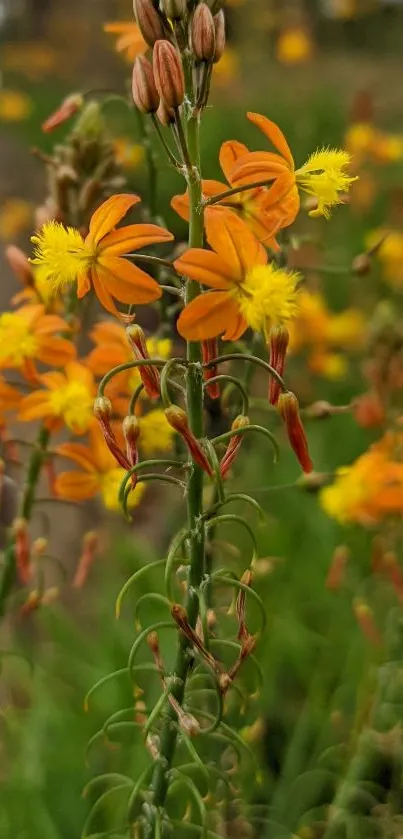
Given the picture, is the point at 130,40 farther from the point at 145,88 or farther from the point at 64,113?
the point at 145,88

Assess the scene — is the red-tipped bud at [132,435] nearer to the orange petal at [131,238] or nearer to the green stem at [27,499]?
the orange petal at [131,238]

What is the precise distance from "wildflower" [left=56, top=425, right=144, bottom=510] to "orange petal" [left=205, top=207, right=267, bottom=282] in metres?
0.40

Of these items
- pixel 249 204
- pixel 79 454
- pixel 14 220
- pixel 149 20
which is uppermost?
pixel 14 220

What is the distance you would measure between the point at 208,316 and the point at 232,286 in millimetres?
33

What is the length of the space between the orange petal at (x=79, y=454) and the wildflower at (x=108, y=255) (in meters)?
0.36

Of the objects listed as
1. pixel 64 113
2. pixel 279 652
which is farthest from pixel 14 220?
pixel 64 113

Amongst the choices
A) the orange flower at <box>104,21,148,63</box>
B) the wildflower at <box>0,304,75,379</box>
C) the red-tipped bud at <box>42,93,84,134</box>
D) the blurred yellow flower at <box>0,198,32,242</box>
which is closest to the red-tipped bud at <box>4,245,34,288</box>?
the wildflower at <box>0,304,75,379</box>

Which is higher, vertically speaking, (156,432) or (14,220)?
(14,220)

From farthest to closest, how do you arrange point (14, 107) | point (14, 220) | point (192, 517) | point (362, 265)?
1. point (14, 107)
2. point (14, 220)
3. point (362, 265)
4. point (192, 517)

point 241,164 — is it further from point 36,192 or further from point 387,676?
point 36,192

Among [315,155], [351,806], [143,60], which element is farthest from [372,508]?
[143,60]

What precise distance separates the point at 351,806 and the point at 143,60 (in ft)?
3.54

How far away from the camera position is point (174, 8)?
652 millimetres

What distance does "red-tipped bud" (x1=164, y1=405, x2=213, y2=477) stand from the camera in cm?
66
